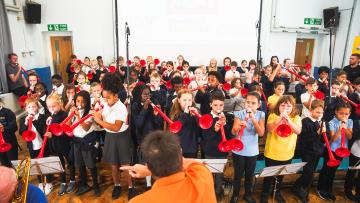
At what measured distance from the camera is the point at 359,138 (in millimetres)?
2781

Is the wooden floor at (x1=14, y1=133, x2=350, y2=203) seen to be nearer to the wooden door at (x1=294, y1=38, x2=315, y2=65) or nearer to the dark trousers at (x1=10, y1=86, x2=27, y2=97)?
the dark trousers at (x1=10, y1=86, x2=27, y2=97)

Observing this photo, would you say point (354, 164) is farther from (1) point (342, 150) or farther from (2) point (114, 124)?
(2) point (114, 124)

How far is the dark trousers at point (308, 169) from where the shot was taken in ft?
9.14

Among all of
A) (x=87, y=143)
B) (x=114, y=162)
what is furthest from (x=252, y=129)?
(x=87, y=143)

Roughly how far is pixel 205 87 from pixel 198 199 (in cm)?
309

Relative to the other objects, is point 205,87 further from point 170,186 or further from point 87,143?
point 170,186

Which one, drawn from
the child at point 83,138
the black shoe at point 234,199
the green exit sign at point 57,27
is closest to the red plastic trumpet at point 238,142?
the black shoe at point 234,199

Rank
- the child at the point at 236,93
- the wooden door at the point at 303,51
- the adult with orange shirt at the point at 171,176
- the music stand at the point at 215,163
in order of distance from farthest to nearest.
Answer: the wooden door at the point at 303,51 < the child at the point at 236,93 < the music stand at the point at 215,163 < the adult with orange shirt at the point at 171,176

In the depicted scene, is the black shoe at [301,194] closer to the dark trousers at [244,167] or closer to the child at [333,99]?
the dark trousers at [244,167]

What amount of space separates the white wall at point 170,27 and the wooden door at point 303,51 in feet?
2.99

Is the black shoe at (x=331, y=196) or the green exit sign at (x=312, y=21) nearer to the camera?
the black shoe at (x=331, y=196)

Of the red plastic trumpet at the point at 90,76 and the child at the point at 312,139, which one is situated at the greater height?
the red plastic trumpet at the point at 90,76

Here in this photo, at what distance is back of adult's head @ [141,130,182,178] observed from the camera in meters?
1.13

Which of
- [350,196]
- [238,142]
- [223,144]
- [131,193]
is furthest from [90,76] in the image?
[350,196]
